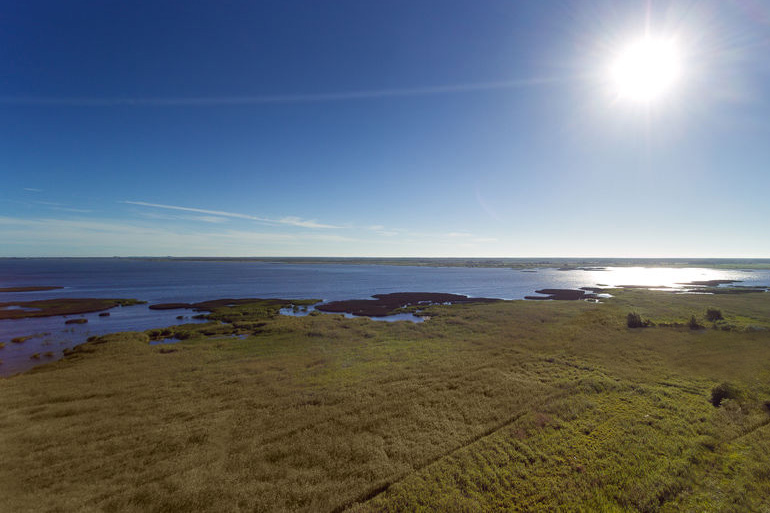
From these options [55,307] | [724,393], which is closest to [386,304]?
[724,393]

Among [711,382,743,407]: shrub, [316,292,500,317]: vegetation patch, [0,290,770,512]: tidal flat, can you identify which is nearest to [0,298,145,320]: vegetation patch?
[0,290,770,512]: tidal flat

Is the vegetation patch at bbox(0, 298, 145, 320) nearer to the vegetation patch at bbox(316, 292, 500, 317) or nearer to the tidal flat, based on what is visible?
the tidal flat

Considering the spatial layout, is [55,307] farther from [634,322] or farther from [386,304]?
[634,322]

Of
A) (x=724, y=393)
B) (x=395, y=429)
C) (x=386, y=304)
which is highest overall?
(x=724, y=393)

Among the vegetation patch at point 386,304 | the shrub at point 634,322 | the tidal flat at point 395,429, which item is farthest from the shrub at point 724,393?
the vegetation patch at point 386,304

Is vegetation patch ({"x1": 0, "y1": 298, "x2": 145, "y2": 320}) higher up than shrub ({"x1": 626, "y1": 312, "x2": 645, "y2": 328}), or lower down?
lower down

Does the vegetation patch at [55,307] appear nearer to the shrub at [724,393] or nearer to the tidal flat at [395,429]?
the tidal flat at [395,429]
